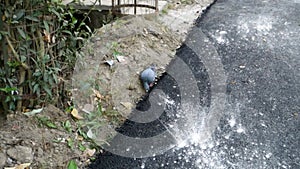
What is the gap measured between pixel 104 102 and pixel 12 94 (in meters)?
0.72

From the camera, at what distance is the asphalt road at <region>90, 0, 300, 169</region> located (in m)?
2.30

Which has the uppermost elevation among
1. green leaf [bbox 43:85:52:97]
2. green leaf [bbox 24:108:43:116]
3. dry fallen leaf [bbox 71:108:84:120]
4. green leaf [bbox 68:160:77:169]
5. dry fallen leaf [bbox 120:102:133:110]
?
green leaf [bbox 43:85:52:97]

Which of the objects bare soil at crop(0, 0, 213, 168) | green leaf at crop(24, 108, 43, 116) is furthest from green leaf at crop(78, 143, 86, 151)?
green leaf at crop(24, 108, 43, 116)

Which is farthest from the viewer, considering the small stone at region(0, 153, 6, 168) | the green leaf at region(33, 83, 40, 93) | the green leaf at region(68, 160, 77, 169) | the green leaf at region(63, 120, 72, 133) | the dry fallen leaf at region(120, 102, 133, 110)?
the dry fallen leaf at region(120, 102, 133, 110)

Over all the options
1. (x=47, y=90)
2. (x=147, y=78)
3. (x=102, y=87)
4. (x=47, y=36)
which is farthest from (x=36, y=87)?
(x=147, y=78)

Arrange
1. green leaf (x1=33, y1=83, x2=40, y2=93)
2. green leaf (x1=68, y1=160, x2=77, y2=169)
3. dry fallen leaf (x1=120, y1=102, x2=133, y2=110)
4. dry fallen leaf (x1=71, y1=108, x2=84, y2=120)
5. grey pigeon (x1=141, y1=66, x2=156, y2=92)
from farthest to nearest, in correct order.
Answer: grey pigeon (x1=141, y1=66, x2=156, y2=92), dry fallen leaf (x1=120, y1=102, x2=133, y2=110), dry fallen leaf (x1=71, y1=108, x2=84, y2=120), green leaf (x1=33, y1=83, x2=40, y2=93), green leaf (x1=68, y1=160, x2=77, y2=169)

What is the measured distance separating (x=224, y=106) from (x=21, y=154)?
152cm

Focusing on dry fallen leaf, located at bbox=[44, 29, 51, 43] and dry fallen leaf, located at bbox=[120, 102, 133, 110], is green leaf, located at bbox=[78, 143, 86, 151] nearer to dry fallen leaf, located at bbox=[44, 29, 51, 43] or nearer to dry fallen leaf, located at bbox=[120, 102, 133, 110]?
dry fallen leaf, located at bbox=[120, 102, 133, 110]

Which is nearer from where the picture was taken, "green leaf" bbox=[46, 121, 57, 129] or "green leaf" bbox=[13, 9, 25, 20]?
"green leaf" bbox=[13, 9, 25, 20]

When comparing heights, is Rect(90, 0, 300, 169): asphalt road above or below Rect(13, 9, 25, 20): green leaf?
below

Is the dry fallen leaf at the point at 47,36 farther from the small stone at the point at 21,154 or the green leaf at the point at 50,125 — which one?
the small stone at the point at 21,154

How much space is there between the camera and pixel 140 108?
2.76 m

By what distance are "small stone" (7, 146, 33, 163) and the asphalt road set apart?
0.40 metres

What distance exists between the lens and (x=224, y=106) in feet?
9.27
